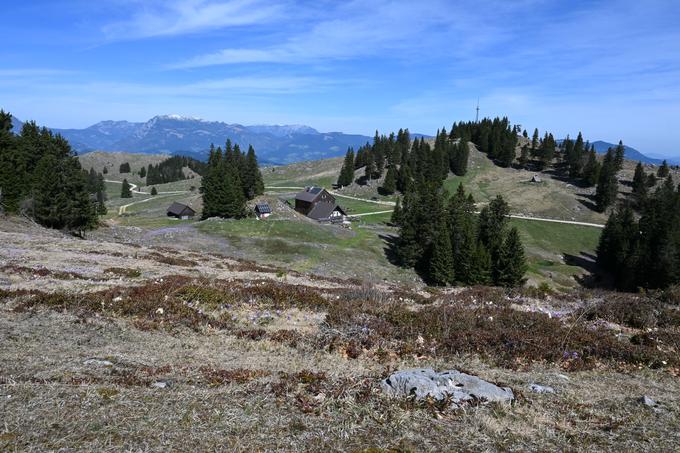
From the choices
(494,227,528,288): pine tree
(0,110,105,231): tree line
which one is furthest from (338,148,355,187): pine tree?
(0,110,105,231): tree line

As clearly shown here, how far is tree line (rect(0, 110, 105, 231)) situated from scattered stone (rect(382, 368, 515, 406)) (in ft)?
206

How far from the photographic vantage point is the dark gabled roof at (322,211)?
111 m

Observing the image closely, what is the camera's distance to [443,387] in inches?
388

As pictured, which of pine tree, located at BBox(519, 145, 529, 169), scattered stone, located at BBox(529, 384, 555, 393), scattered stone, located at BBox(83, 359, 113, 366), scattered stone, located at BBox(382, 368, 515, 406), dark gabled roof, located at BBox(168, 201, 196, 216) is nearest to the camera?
scattered stone, located at BBox(382, 368, 515, 406)

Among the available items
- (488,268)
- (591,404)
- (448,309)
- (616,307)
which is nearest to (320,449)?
(591,404)

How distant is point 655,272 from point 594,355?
279 feet

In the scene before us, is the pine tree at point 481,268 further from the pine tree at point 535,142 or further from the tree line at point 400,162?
the pine tree at point 535,142

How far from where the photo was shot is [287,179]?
626ft

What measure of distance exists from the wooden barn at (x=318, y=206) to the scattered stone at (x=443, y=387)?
10091cm

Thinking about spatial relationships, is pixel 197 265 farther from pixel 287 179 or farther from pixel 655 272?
pixel 287 179

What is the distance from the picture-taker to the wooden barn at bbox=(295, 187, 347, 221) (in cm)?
11212

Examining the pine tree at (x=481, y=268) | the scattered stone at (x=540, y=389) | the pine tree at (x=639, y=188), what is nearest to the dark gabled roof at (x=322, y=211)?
the pine tree at (x=481, y=268)

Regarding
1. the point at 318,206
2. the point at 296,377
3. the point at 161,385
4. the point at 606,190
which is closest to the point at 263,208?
the point at 318,206

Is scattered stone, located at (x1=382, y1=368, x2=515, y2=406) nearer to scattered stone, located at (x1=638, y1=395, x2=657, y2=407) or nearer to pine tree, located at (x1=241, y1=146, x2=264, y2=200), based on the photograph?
scattered stone, located at (x1=638, y1=395, x2=657, y2=407)
